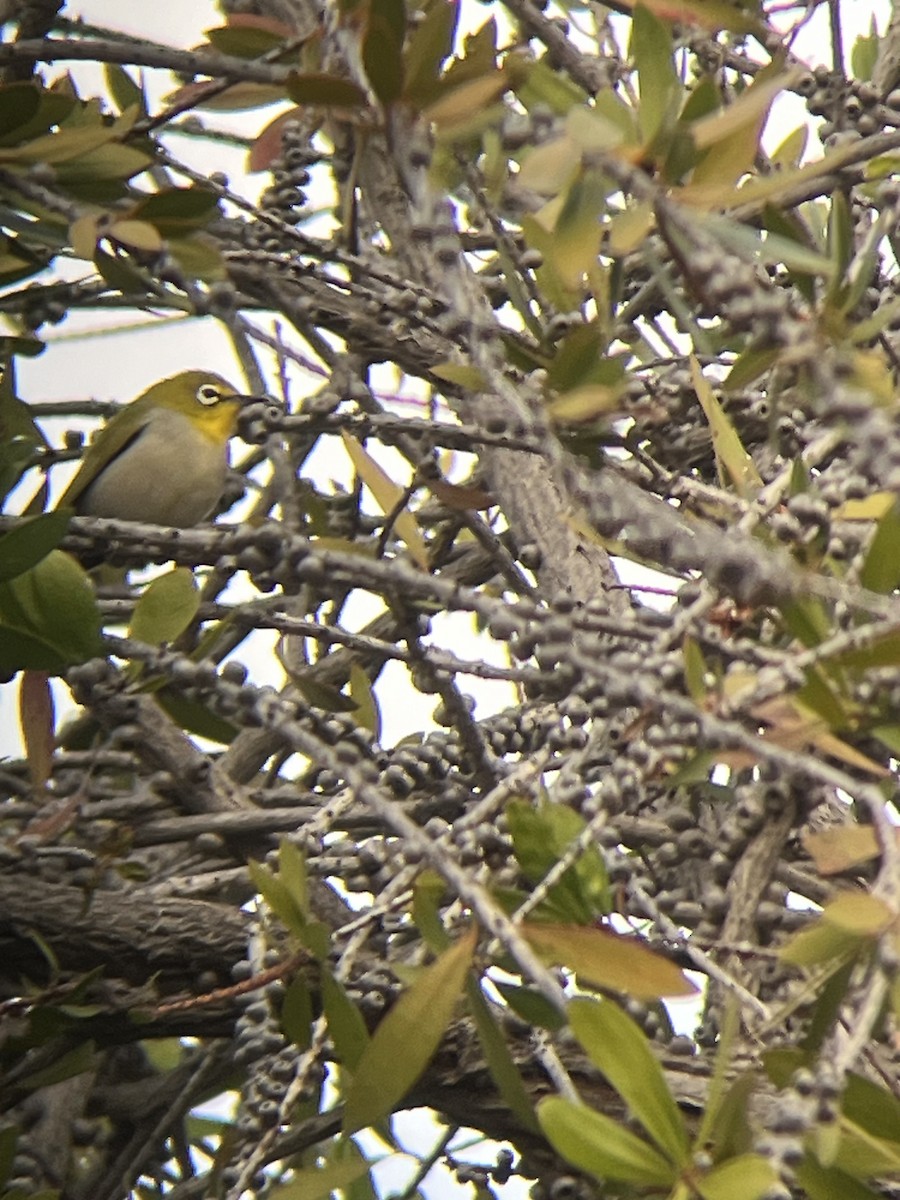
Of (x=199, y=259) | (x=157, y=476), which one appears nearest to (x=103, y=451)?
(x=157, y=476)

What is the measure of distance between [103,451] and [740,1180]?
8.18ft

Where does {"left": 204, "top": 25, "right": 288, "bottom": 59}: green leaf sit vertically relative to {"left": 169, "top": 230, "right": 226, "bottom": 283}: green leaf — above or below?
above

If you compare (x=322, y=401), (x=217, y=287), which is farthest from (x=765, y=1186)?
(x=322, y=401)

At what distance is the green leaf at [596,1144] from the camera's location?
1.14 meters

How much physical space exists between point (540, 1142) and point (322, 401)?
799 millimetres

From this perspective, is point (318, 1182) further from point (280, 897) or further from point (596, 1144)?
point (596, 1144)

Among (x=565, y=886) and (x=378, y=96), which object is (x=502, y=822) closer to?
(x=565, y=886)

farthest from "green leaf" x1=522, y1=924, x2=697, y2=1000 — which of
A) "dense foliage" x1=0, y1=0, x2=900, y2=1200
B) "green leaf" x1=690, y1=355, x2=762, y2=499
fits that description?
"green leaf" x1=690, y1=355, x2=762, y2=499

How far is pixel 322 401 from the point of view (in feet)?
5.85

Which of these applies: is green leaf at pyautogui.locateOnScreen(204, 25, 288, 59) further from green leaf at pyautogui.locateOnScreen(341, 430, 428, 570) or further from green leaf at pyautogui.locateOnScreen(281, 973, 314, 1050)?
green leaf at pyautogui.locateOnScreen(281, 973, 314, 1050)

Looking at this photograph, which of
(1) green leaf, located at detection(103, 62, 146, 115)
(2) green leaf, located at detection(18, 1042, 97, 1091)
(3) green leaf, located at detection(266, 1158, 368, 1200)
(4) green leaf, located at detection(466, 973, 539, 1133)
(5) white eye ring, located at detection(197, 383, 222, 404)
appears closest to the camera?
(4) green leaf, located at detection(466, 973, 539, 1133)

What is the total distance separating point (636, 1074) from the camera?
3.88 ft

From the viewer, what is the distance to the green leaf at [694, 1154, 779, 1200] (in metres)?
1.08

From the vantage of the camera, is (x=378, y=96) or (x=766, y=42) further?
(x=766, y=42)
